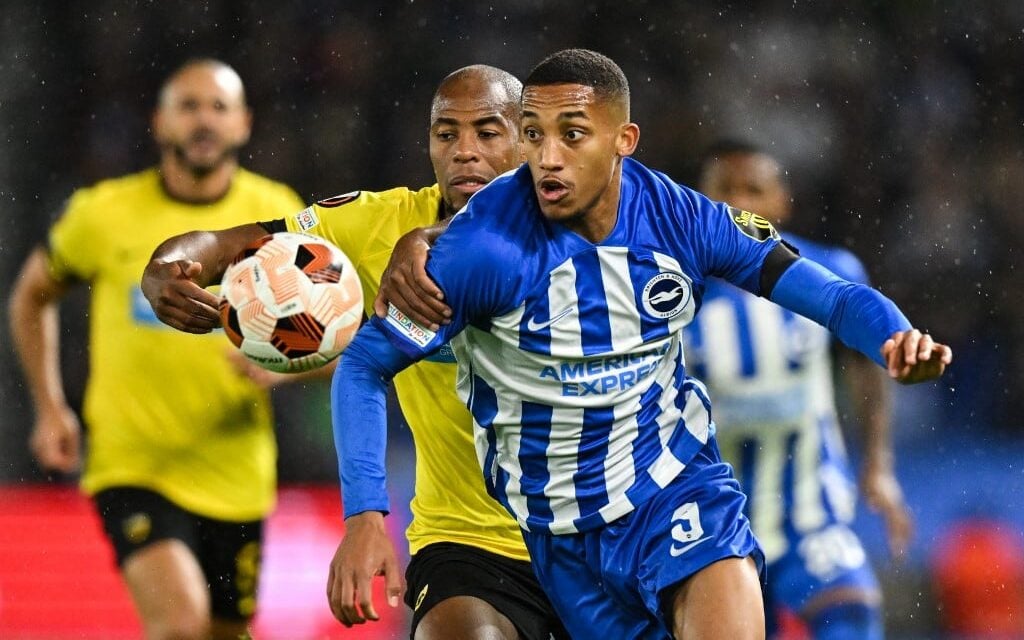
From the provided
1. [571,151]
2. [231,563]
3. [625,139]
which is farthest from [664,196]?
[231,563]

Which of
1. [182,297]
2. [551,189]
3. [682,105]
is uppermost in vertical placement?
[551,189]

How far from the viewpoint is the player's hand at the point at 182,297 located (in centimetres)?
378

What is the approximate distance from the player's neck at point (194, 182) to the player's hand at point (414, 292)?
304cm

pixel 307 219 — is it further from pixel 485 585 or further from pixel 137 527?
pixel 137 527

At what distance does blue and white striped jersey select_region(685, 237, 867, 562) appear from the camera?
584 centimetres

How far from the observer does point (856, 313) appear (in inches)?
136

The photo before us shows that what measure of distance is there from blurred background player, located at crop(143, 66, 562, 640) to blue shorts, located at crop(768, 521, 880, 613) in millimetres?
1792

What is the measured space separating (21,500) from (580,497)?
4.74 metres

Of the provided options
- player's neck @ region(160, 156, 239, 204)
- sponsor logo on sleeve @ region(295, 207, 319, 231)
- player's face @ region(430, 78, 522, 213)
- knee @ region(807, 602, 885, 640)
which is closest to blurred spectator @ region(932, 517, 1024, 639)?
knee @ region(807, 602, 885, 640)

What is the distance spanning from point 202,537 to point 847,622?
2395 mm

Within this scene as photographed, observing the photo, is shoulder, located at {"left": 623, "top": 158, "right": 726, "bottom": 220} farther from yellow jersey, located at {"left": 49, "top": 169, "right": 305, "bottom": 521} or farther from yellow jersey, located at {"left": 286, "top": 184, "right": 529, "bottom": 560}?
yellow jersey, located at {"left": 49, "top": 169, "right": 305, "bottom": 521}

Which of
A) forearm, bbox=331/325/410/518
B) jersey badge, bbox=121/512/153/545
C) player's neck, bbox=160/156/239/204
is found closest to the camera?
forearm, bbox=331/325/410/518

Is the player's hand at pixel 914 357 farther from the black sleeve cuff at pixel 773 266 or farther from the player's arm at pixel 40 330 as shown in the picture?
the player's arm at pixel 40 330

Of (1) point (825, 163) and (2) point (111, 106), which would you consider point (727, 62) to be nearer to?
(1) point (825, 163)
